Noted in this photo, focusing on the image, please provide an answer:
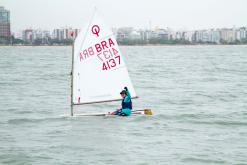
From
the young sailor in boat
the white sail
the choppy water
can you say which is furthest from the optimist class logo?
the choppy water

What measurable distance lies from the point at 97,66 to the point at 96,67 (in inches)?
2.0

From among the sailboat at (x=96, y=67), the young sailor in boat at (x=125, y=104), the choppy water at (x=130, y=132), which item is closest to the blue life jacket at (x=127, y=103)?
the young sailor in boat at (x=125, y=104)

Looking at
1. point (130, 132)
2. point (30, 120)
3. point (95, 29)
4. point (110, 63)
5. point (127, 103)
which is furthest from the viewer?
point (30, 120)

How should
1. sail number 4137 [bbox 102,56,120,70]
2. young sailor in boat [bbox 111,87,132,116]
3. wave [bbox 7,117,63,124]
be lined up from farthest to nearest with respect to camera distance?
sail number 4137 [bbox 102,56,120,70] → wave [bbox 7,117,63,124] → young sailor in boat [bbox 111,87,132,116]

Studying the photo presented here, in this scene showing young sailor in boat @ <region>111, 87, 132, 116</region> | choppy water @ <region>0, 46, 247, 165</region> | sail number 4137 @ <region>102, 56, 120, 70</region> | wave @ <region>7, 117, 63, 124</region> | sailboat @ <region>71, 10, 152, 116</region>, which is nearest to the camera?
choppy water @ <region>0, 46, 247, 165</region>

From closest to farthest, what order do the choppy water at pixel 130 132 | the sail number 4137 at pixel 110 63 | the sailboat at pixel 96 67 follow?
the choppy water at pixel 130 132 → the sailboat at pixel 96 67 → the sail number 4137 at pixel 110 63

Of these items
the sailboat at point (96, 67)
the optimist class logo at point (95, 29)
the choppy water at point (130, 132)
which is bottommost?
the choppy water at point (130, 132)

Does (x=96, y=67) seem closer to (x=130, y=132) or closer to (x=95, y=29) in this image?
(x=95, y=29)

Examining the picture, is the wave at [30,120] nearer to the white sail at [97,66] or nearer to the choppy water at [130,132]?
the choppy water at [130,132]

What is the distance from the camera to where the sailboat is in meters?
22.3

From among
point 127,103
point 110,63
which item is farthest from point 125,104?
point 110,63

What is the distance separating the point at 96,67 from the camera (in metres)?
22.8

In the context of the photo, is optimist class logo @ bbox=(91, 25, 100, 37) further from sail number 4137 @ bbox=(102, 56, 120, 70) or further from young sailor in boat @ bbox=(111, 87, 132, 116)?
young sailor in boat @ bbox=(111, 87, 132, 116)

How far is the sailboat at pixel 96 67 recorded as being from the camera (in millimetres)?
22281
